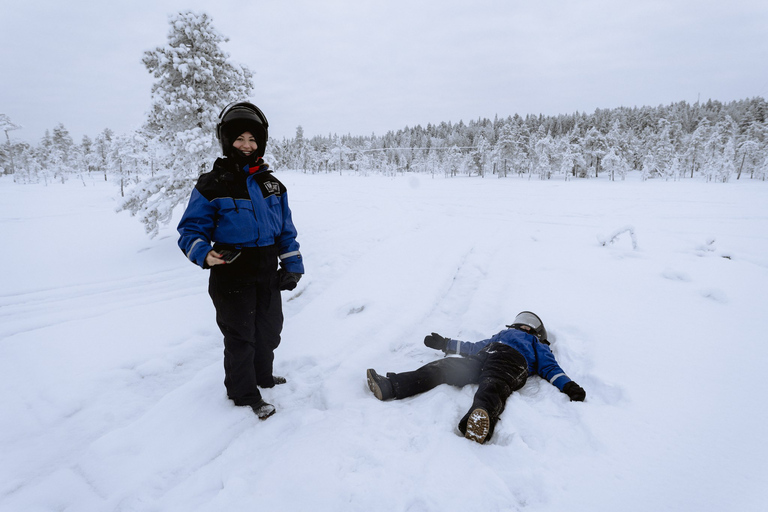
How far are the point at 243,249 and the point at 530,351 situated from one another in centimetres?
325

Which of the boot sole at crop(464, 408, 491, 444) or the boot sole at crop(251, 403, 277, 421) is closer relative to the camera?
the boot sole at crop(464, 408, 491, 444)

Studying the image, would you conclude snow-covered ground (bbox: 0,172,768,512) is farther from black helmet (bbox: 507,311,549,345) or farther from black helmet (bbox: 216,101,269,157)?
black helmet (bbox: 216,101,269,157)

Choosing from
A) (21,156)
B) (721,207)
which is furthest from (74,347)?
(21,156)

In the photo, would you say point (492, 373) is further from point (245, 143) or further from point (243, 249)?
point (245, 143)

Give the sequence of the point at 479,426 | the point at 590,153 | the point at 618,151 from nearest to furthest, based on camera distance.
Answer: the point at 479,426
the point at 618,151
the point at 590,153

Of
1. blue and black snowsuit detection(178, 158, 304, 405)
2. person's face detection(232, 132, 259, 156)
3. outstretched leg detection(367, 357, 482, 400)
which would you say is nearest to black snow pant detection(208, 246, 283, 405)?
blue and black snowsuit detection(178, 158, 304, 405)

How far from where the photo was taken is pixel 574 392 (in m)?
3.20

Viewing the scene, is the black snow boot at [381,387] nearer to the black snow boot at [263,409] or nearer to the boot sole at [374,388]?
the boot sole at [374,388]

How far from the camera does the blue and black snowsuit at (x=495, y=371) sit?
3.29 metres

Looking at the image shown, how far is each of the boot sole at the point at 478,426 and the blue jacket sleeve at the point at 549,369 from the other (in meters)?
1.11

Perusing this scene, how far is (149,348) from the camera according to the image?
434cm

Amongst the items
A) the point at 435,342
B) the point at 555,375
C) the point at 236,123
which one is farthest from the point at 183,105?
the point at 555,375

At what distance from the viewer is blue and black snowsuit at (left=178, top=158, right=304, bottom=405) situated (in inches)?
110

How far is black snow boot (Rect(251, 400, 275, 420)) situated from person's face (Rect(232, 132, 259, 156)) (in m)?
2.40
